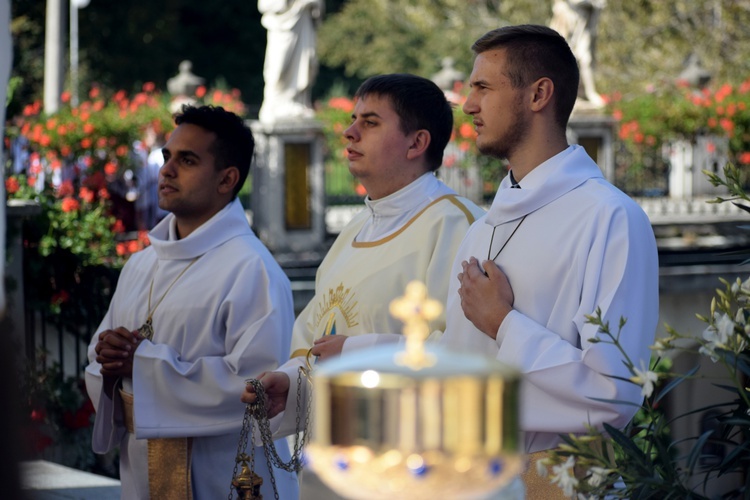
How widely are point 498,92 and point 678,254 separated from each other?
11.4 m

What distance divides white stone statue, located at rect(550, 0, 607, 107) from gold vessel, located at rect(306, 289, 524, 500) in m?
13.9

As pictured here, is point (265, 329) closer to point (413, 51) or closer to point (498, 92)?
point (498, 92)

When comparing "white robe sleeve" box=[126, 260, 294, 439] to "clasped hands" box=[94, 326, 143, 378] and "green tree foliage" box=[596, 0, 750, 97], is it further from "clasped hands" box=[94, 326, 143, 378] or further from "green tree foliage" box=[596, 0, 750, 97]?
"green tree foliage" box=[596, 0, 750, 97]

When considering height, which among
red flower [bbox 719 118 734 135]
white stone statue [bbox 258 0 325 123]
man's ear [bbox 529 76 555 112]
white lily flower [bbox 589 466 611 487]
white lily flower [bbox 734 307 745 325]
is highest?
white stone statue [bbox 258 0 325 123]

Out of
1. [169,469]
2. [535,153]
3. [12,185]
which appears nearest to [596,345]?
[535,153]

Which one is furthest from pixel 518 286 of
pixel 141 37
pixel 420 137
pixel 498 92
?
pixel 141 37

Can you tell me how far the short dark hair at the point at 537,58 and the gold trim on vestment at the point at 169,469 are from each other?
1.85 meters

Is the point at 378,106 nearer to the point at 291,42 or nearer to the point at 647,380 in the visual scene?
the point at 647,380

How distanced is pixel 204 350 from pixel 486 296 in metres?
1.52

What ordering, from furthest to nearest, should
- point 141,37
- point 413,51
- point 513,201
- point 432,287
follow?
point 413,51 → point 141,37 → point 432,287 → point 513,201

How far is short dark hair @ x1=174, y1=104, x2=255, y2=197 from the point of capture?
461 centimetres

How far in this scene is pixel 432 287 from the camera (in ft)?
12.6

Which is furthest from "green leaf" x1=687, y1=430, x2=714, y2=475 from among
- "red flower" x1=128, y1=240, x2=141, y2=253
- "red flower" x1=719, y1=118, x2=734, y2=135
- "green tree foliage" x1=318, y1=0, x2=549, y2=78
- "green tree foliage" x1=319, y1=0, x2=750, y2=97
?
"green tree foliage" x1=318, y1=0, x2=549, y2=78

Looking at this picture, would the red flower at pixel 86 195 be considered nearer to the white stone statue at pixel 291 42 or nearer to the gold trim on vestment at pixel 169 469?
the white stone statue at pixel 291 42
